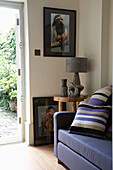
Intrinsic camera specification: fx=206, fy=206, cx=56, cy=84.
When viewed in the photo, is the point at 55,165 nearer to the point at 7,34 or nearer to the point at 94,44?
the point at 94,44

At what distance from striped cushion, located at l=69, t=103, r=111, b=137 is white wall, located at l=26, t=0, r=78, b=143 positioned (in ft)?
3.47

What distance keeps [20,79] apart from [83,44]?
46.6 inches

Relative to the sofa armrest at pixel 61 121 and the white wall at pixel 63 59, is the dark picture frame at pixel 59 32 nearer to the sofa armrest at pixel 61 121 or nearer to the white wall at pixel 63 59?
the white wall at pixel 63 59

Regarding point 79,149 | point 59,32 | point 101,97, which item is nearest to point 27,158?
point 79,149

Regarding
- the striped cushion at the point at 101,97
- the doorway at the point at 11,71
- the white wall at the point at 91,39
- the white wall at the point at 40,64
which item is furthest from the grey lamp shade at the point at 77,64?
the doorway at the point at 11,71

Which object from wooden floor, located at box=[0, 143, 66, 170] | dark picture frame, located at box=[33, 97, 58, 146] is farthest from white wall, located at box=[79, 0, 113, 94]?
wooden floor, located at box=[0, 143, 66, 170]

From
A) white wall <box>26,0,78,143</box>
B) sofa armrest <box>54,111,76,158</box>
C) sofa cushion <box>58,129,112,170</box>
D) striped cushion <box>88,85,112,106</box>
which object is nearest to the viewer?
sofa cushion <box>58,129,112,170</box>

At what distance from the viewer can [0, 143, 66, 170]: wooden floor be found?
2.47m

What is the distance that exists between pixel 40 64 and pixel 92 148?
1744 mm

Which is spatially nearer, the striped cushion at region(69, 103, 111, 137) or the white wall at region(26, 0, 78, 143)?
the striped cushion at region(69, 103, 111, 137)

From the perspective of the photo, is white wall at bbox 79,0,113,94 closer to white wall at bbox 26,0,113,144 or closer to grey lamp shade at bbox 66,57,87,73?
white wall at bbox 26,0,113,144

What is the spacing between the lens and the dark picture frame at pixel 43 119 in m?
3.22

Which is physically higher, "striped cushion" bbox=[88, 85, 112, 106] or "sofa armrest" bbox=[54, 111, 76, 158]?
"striped cushion" bbox=[88, 85, 112, 106]

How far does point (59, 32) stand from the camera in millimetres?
3303
